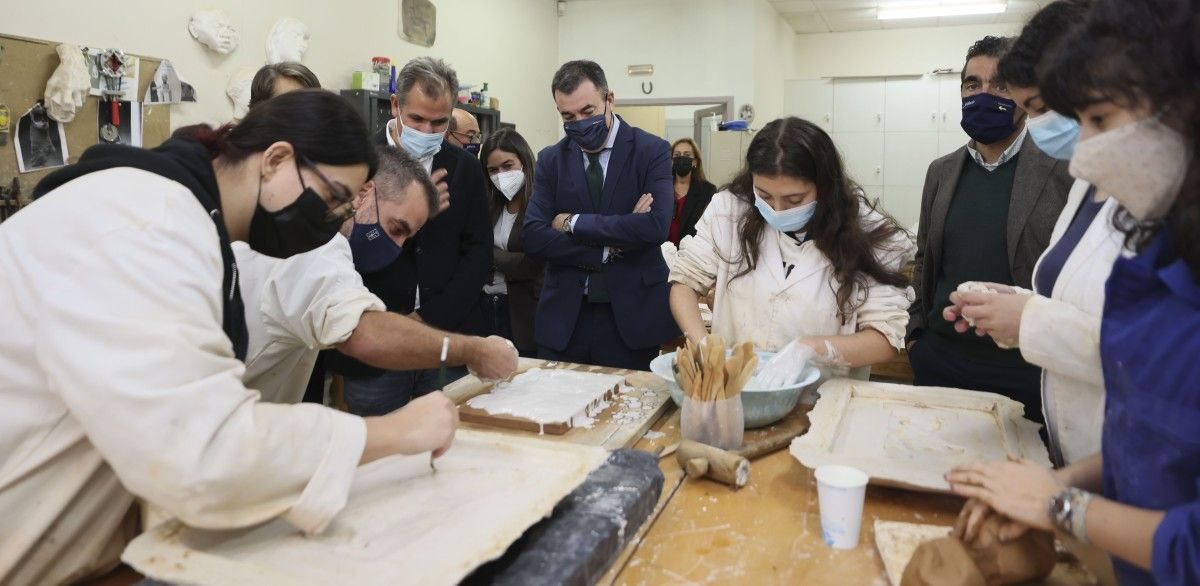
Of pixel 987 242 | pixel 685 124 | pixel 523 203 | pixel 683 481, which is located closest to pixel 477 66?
pixel 523 203

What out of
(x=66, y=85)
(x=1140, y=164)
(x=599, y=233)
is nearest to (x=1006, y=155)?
(x=599, y=233)

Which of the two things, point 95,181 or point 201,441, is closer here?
point 201,441

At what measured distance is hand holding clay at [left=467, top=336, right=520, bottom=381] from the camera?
75.9 inches

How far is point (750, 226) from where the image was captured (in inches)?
86.4

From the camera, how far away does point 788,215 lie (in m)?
2.10

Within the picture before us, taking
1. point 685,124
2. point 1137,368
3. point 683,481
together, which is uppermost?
point 685,124

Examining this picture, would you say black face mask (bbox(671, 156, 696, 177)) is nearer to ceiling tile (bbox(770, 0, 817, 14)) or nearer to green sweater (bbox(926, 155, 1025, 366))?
green sweater (bbox(926, 155, 1025, 366))

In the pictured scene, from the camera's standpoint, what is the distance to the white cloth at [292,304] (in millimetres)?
1861

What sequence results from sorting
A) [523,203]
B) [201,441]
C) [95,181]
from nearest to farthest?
1. [201,441]
2. [95,181]
3. [523,203]

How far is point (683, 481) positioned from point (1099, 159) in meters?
0.87

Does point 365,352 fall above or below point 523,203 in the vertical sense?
A: below

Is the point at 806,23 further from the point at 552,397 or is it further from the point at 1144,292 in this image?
the point at 1144,292

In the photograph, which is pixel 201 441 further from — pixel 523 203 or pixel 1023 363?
pixel 523 203

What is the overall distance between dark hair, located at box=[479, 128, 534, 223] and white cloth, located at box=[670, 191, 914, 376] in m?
1.57
